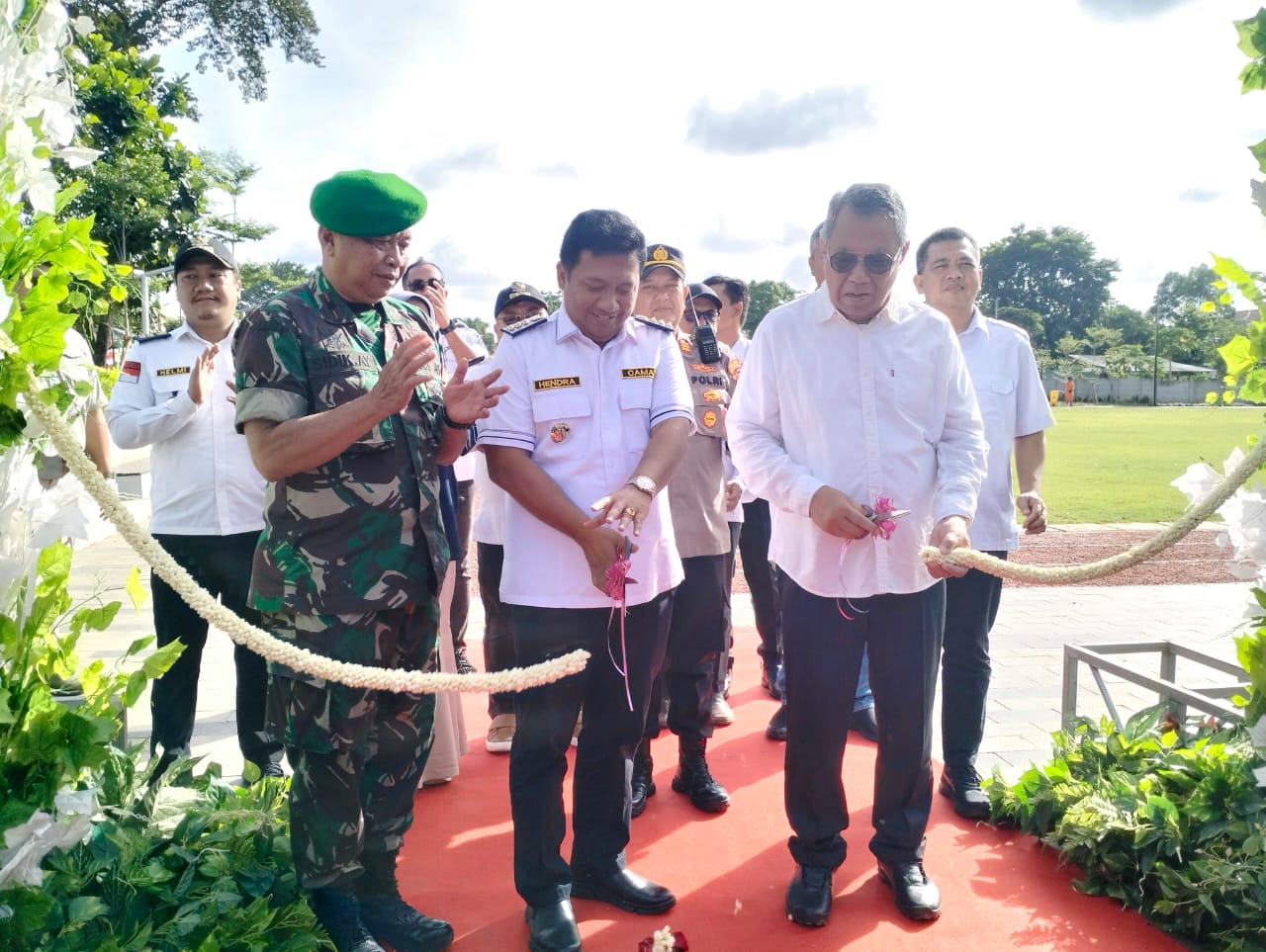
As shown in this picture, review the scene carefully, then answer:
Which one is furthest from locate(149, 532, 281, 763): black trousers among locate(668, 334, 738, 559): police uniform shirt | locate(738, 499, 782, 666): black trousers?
locate(738, 499, 782, 666): black trousers

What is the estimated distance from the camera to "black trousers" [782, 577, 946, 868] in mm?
2869

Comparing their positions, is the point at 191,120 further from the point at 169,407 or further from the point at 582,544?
the point at 582,544

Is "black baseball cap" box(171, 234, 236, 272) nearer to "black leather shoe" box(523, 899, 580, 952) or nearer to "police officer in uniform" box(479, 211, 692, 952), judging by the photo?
"police officer in uniform" box(479, 211, 692, 952)

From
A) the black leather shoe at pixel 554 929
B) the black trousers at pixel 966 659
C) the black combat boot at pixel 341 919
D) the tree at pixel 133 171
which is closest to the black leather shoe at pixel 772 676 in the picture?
the black trousers at pixel 966 659

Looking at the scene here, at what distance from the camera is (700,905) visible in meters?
2.89


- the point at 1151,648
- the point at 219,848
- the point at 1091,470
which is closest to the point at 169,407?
the point at 219,848

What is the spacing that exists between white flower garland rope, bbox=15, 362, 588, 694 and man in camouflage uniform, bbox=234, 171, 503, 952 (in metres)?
0.44

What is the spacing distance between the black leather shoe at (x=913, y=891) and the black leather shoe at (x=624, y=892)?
71 cm

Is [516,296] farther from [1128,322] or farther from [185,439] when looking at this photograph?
[1128,322]

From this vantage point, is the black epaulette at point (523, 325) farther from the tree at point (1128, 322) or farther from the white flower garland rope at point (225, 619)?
the tree at point (1128, 322)

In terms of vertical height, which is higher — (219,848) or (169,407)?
(169,407)

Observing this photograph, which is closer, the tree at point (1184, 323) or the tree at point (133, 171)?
the tree at point (133, 171)

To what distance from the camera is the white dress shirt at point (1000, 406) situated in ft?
12.0

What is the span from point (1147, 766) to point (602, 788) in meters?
1.90
